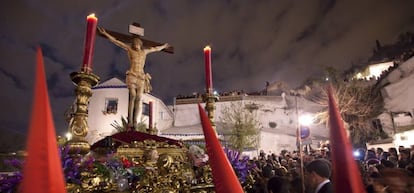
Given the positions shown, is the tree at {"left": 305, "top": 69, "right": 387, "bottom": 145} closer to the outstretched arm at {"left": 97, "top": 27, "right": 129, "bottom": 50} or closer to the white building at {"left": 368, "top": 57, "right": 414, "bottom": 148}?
the white building at {"left": 368, "top": 57, "right": 414, "bottom": 148}

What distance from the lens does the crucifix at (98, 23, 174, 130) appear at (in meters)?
5.77

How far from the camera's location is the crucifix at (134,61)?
577 centimetres

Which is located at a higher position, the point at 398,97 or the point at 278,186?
the point at 398,97

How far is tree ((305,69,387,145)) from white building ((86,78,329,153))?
140 inches

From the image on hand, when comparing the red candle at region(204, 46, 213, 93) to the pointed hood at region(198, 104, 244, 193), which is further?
the red candle at region(204, 46, 213, 93)

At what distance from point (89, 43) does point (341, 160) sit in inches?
106

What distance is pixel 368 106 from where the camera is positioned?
1068 inches

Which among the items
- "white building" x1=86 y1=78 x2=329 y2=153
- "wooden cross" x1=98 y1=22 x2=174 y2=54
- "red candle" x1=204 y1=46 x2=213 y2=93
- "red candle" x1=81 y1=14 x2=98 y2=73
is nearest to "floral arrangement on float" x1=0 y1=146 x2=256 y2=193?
"red candle" x1=81 y1=14 x2=98 y2=73

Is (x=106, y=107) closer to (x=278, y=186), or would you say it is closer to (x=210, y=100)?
(x=210, y=100)

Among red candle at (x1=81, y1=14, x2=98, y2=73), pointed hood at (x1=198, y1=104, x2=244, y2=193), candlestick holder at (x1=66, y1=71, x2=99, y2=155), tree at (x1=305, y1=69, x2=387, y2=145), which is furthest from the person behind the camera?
tree at (x1=305, y1=69, x2=387, y2=145)

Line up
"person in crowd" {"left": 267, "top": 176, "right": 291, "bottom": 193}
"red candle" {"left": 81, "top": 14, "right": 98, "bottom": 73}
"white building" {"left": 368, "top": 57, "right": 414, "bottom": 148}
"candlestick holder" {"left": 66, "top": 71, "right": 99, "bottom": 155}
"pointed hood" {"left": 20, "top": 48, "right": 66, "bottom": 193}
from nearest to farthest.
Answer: "pointed hood" {"left": 20, "top": 48, "right": 66, "bottom": 193}, "candlestick holder" {"left": 66, "top": 71, "right": 99, "bottom": 155}, "red candle" {"left": 81, "top": 14, "right": 98, "bottom": 73}, "person in crowd" {"left": 267, "top": 176, "right": 291, "bottom": 193}, "white building" {"left": 368, "top": 57, "right": 414, "bottom": 148}

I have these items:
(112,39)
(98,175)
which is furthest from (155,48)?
(98,175)

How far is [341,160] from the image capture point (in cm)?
92

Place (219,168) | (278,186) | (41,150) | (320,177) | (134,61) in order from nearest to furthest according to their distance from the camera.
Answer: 1. (41,150)
2. (219,168)
3. (320,177)
4. (278,186)
5. (134,61)
